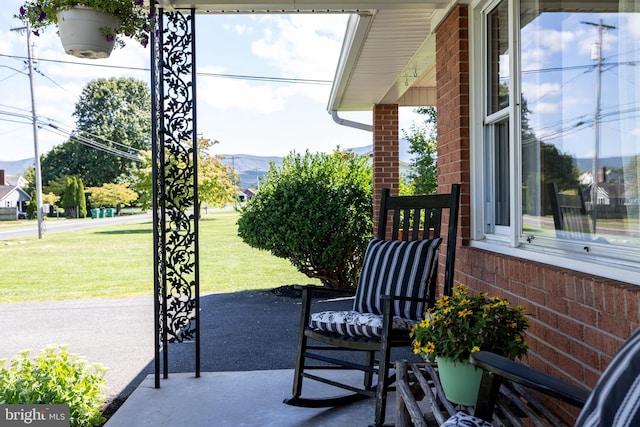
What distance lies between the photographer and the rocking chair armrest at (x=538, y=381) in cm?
133

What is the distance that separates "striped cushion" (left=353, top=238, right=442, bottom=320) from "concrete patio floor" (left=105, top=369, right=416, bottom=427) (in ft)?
1.68

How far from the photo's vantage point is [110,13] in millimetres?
3137

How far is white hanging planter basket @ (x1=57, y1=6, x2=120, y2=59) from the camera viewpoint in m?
3.08

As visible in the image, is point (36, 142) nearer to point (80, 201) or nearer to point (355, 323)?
point (80, 201)

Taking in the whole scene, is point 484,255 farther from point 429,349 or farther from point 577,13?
point 577,13

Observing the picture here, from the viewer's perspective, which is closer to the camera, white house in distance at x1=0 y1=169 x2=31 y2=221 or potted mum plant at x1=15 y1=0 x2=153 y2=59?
potted mum plant at x1=15 y1=0 x2=153 y2=59

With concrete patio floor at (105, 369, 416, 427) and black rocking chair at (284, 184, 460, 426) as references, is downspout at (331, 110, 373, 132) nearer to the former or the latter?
black rocking chair at (284, 184, 460, 426)

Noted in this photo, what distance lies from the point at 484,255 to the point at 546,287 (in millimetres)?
814

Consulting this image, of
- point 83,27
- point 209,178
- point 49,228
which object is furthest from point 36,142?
point 83,27

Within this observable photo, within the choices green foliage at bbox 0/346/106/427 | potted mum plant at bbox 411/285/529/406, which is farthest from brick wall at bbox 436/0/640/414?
green foliage at bbox 0/346/106/427

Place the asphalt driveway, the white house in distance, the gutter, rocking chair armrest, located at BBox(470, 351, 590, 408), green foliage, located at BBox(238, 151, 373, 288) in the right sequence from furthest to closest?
1. the white house in distance
2. green foliage, located at BBox(238, 151, 373, 288)
3. the asphalt driveway
4. the gutter
5. rocking chair armrest, located at BBox(470, 351, 590, 408)

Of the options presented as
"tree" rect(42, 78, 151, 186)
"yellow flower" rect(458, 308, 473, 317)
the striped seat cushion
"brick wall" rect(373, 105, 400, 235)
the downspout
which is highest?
"tree" rect(42, 78, 151, 186)

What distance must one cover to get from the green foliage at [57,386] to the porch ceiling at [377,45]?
207 centimetres

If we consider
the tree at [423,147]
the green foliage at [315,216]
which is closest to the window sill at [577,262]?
the green foliage at [315,216]
